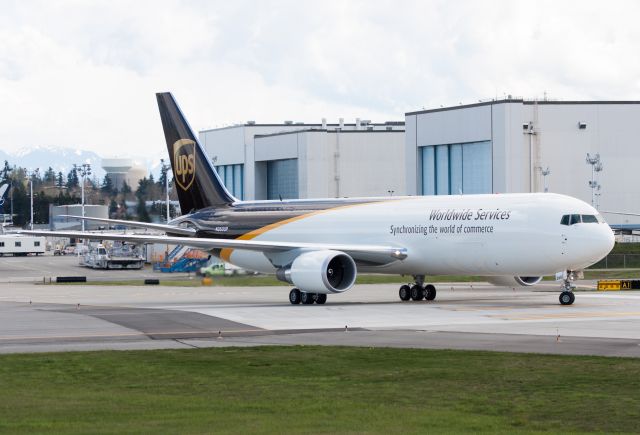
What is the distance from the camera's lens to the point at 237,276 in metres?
54.7

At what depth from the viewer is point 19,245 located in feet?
439

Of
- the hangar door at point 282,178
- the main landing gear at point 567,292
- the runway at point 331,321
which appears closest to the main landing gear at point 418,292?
the runway at point 331,321

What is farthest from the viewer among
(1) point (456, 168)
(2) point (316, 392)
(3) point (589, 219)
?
(1) point (456, 168)

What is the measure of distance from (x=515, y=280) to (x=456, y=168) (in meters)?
56.8

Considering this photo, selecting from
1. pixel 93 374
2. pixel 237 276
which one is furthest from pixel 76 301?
pixel 93 374

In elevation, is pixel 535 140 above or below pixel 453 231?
above

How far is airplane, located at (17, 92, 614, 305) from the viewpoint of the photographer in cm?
4191

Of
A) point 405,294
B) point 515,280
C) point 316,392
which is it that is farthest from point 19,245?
point 316,392

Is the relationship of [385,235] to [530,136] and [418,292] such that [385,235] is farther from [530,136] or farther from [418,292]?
[530,136]

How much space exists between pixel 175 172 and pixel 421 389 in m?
36.6

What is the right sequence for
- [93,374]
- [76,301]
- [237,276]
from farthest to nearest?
1. [237,276]
2. [76,301]
3. [93,374]

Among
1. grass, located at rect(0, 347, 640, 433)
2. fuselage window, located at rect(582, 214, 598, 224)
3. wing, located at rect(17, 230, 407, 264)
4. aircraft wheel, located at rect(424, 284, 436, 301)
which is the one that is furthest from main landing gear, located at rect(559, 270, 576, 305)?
grass, located at rect(0, 347, 640, 433)

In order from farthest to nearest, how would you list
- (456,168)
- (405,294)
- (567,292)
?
(456,168) → (405,294) → (567,292)

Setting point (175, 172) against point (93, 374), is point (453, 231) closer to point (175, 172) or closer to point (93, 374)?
point (175, 172)
